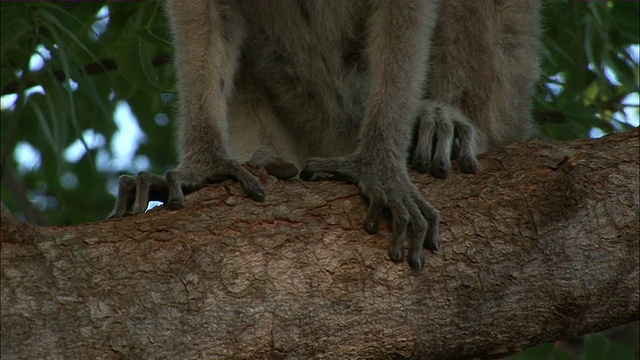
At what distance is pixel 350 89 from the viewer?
5.75 metres

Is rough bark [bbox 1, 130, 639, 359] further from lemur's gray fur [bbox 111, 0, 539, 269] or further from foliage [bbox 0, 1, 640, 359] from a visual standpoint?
foliage [bbox 0, 1, 640, 359]

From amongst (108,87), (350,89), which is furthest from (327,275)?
(108,87)

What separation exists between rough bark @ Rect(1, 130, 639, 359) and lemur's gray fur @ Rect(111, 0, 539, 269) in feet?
0.90

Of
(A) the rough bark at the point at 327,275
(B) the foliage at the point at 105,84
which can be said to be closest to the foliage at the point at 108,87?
(B) the foliage at the point at 105,84

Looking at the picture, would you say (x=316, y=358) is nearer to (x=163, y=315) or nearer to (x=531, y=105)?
(x=163, y=315)

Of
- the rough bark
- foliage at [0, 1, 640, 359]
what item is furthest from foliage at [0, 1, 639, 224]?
the rough bark

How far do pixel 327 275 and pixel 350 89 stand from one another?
1961 mm

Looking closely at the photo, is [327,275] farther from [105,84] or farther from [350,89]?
[105,84]

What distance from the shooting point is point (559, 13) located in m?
6.52

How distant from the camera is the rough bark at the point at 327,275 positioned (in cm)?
370

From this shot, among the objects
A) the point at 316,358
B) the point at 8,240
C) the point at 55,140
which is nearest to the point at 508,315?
the point at 316,358

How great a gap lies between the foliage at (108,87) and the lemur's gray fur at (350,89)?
1.10 feet

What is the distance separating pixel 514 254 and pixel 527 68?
1804 millimetres

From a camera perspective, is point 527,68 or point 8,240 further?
point 527,68
